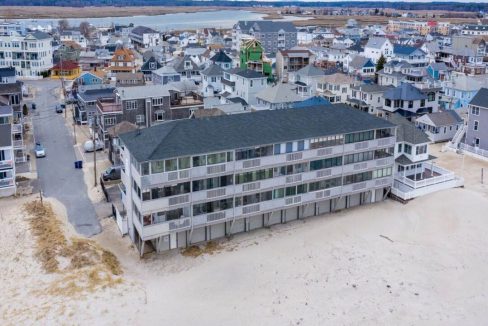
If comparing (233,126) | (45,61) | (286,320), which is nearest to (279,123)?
(233,126)

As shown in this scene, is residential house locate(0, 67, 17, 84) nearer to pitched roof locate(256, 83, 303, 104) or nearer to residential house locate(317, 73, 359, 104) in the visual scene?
pitched roof locate(256, 83, 303, 104)

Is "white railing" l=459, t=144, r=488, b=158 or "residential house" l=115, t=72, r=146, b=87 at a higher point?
"residential house" l=115, t=72, r=146, b=87

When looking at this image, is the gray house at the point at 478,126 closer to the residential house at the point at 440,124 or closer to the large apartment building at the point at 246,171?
the residential house at the point at 440,124

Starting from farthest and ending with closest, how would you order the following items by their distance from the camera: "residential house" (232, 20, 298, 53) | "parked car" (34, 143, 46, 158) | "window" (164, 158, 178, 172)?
"residential house" (232, 20, 298, 53) < "parked car" (34, 143, 46, 158) < "window" (164, 158, 178, 172)

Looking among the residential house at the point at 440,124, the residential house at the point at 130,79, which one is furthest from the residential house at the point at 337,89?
the residential house at the point at 130,79

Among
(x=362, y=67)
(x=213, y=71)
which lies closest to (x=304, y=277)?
(x=213, y=71)

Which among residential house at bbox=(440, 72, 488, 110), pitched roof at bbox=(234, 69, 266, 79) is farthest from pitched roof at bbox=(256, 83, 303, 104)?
residential house at bbox=(440, 72, 488, 110)

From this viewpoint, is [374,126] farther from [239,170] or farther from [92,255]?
[92,255]
